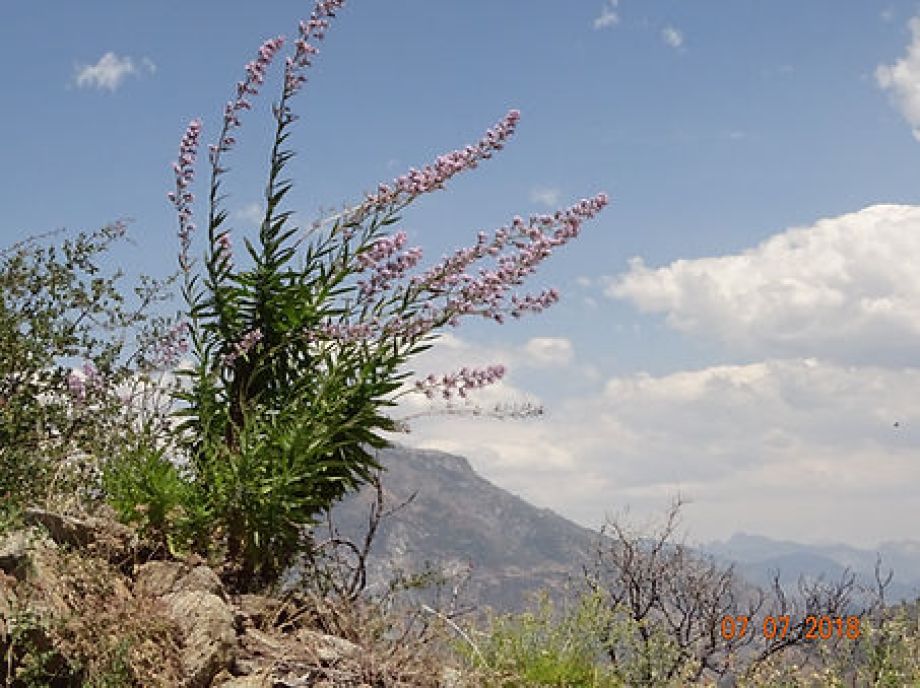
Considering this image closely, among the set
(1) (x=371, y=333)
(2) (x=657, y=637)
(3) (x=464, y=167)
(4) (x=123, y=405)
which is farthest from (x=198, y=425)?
(2) (x=657, y=637)

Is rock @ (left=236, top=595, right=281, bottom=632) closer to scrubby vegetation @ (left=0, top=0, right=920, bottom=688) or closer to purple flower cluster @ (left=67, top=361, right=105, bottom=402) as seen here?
scrubby vegetation @ (left=0, top=0, right=920, bottom=688)

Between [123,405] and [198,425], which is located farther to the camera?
[123,405]

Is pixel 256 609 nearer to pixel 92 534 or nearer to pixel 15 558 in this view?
pixel 92 534

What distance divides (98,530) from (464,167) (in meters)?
4.03

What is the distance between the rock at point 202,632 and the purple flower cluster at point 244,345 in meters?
2.11

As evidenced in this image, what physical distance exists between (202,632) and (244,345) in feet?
8.35

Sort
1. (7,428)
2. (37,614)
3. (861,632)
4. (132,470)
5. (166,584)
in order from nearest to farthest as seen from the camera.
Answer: (37,614) → (166,584) → (132,470) → (861,632) → (7,428)

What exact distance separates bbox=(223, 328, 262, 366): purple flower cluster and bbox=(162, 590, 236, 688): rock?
2.11 meters

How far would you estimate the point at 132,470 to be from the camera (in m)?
7.82

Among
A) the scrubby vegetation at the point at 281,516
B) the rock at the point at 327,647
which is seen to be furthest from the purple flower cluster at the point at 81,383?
the rock at the point at 327,647

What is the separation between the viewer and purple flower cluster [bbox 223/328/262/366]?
8.30 m

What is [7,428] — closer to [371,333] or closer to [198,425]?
[198,425]

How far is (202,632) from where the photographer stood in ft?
21.7
